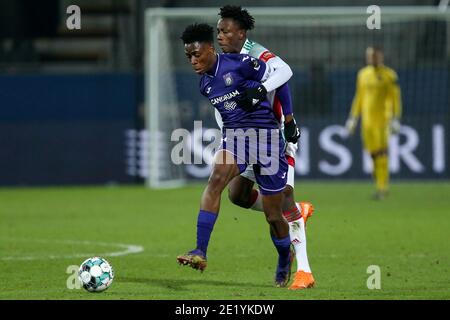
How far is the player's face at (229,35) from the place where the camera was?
8.62 meters

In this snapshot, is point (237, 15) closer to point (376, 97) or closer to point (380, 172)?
point (380, 172)

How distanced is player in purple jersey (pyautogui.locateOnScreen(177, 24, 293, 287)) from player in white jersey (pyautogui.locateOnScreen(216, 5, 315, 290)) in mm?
127

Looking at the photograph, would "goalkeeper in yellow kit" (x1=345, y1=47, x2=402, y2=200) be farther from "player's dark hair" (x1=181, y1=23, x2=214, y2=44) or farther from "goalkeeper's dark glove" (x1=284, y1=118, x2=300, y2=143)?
"player's dark hair" (x1=181, y1=23, x2=214, y2=44)

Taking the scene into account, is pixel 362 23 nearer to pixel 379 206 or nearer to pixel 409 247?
pixel 379 206

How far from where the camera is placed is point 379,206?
16.0 m

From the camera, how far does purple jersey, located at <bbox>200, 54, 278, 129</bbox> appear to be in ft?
27.2

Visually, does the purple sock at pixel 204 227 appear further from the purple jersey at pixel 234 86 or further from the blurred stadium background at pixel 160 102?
the blurred stadium background at pixel 160 102

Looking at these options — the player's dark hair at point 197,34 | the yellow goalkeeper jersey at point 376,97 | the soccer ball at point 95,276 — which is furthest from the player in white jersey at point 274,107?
the yellow goalkeeper jersey at point 376,97

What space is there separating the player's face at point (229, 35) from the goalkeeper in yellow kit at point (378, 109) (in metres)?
9.04

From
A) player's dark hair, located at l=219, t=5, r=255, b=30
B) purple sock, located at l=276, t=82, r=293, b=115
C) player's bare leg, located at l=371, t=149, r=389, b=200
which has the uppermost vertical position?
player's dark hair, located at l=219, t=5, r=255, b=30

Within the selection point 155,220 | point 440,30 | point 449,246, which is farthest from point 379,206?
point 440,30

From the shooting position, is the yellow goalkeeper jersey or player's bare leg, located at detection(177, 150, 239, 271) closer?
player's bare leg, located at detection(177, 150, 239, 271)

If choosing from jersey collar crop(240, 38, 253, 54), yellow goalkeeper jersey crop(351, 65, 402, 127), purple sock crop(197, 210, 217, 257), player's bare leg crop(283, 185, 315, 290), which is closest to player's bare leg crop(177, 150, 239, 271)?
purple sock crop(197, 210, 217, 257)

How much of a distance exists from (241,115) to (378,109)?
9.91m
